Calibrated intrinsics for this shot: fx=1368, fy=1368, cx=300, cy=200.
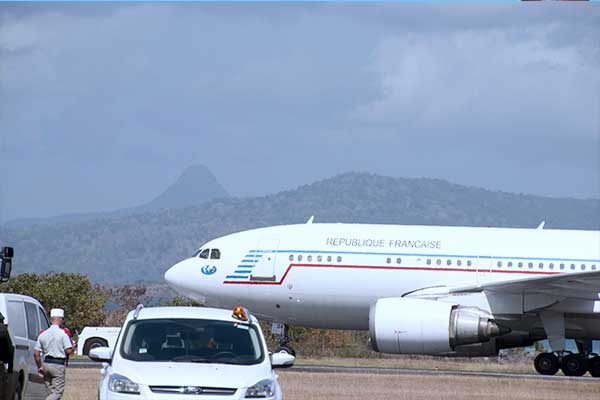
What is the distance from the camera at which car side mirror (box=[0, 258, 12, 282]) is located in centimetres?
2102

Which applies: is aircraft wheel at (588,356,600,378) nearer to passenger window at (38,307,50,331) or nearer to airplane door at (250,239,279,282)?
airplane door at (250,239,279,282)

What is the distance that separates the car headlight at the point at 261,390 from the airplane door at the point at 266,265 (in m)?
18.1

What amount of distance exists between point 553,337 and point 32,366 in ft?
49.1

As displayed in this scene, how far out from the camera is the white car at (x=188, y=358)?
15422 mm

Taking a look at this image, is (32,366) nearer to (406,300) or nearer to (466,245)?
(406,300)

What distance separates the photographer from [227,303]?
3488 cm

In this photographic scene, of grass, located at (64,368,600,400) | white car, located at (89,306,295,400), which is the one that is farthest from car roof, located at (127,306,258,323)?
grass, located at (64,368,600,400)

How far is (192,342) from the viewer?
16.7 metres

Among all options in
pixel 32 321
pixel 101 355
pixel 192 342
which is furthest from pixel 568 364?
pixel 101 355

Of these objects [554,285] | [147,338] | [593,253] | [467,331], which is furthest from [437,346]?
[147,338]

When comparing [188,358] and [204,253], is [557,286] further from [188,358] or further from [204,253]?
[188,358]

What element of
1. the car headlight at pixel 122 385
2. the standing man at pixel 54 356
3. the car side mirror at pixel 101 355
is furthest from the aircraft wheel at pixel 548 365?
the car headlight at pixel 122 385

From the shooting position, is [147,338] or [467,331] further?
[467,331]

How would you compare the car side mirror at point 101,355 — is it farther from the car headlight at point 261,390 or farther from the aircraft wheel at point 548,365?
the aircraft wheel at point 548,365
